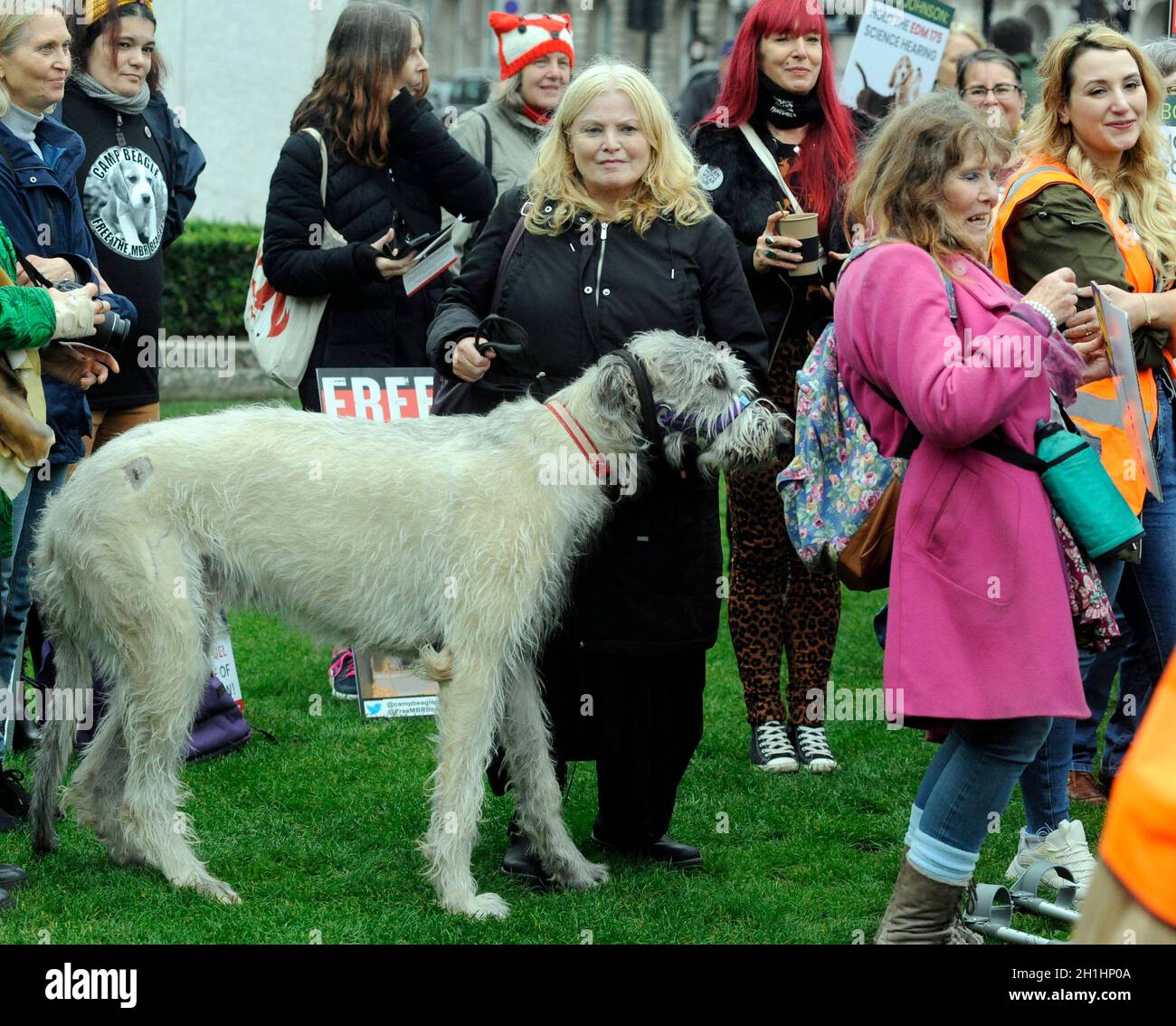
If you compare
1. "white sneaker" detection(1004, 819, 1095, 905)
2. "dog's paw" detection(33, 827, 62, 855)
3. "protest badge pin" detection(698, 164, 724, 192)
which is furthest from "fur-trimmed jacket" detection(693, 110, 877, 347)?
"dog's paw" detection(33, 827, 62, 855)

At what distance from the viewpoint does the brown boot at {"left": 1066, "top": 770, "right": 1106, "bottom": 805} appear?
585 centimetres

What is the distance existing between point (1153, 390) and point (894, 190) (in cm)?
151

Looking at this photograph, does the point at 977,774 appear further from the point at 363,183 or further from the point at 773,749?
the point at 363,183

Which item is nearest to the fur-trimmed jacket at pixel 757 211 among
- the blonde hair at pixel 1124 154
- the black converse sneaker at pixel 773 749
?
the blonde hair at pixel 1124 154

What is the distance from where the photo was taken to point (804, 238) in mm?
5691

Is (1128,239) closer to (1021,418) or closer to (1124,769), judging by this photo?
(1021,418)

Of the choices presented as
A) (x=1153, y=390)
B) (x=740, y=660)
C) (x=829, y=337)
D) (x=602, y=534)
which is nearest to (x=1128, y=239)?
(x=1153, y=390)

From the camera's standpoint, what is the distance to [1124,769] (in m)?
1.53

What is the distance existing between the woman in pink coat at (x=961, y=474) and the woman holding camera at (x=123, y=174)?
136 inches

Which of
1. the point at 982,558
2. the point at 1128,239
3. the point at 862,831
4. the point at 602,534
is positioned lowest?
the point at 862,831

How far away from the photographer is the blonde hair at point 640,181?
468 cm

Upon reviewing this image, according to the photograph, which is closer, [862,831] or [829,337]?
[829,337]

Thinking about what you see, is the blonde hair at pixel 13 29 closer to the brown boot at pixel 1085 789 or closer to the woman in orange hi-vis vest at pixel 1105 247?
the woman in orange hi-vis vest at pixel 1105 247

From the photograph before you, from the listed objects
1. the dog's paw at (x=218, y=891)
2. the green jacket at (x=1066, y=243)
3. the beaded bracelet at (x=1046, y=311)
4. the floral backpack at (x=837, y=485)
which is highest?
the green jacket at (x=1066, y=243)
